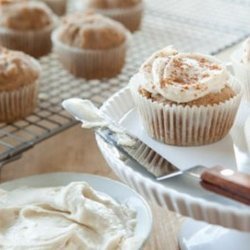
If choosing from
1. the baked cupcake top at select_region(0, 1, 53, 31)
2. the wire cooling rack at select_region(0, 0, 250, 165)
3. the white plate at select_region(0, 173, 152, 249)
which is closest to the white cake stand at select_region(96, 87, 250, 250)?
the white plate at select_region(0, 173, 152, 249)

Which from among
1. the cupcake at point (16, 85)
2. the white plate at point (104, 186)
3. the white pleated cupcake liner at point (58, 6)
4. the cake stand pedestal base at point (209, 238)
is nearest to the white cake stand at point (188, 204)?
the cake stand pedestal base at point (209, 238)

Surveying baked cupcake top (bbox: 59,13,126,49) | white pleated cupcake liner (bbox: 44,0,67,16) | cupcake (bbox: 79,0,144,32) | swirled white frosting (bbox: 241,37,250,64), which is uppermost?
swirled white frosting (bbox: 241,37,250,64)

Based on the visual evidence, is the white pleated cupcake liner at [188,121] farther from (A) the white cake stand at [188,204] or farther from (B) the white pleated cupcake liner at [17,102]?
(B) the white pleated cupcake liner at [17,102]

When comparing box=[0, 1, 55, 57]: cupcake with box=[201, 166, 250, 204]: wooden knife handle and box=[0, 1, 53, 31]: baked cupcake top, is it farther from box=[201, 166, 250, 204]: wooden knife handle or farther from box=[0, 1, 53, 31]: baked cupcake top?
box=[201, 166, 250, 204]: wooden knife handle

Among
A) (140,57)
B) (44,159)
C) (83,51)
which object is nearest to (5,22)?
(83,51)

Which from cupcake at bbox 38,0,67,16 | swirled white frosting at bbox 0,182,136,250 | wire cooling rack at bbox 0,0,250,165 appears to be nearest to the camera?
swirled white frosting at bbox 0,182,136,250

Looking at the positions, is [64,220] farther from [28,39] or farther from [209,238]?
[28,39]

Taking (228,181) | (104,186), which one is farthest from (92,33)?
(228,181)
